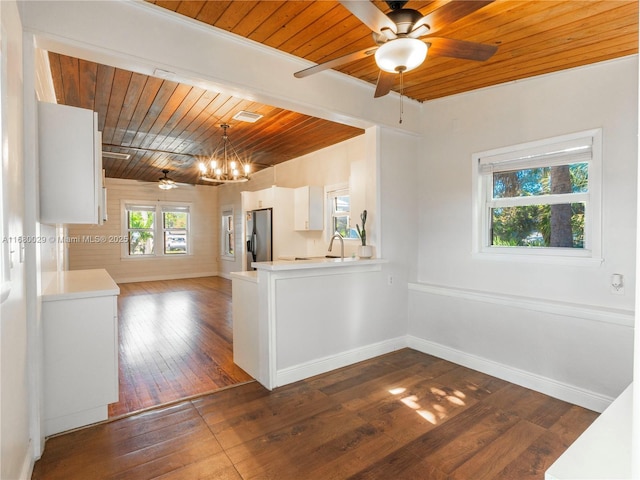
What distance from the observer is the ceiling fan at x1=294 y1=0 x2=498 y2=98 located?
1693mm

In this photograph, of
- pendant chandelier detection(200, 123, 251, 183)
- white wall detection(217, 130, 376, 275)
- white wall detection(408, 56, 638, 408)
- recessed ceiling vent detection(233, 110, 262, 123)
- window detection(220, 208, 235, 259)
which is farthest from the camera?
window detection(220, 208, 235, 259)

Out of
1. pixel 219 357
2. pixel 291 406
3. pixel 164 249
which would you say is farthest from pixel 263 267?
pixel 164 249

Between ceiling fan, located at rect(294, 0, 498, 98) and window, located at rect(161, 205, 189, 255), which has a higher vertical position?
ceiling fan, located at rect(294, 0, 498, 98)

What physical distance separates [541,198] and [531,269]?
0.66 meters

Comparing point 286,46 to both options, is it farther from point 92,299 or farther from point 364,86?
point 92,299

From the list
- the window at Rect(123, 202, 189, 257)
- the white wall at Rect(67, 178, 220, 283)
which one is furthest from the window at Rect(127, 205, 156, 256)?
the white wall at Rect(67, 178, 220, 283)

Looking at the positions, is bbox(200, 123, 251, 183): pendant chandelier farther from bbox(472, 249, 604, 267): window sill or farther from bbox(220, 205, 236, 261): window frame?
bbox(220, 205, 236, 261): window frame

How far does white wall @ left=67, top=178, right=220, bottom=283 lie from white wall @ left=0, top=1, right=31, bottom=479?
6.87 metres

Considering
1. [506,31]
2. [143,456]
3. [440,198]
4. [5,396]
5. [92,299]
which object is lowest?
[143,456]

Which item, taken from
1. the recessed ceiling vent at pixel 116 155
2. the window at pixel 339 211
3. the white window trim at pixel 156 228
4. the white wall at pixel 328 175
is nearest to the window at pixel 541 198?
the white wall at pixel 328 175

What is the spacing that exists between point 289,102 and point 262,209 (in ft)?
12.4

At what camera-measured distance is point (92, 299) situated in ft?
7.77

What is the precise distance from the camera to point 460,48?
2.01m

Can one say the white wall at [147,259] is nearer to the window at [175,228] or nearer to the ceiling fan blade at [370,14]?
the window at [175,228]
